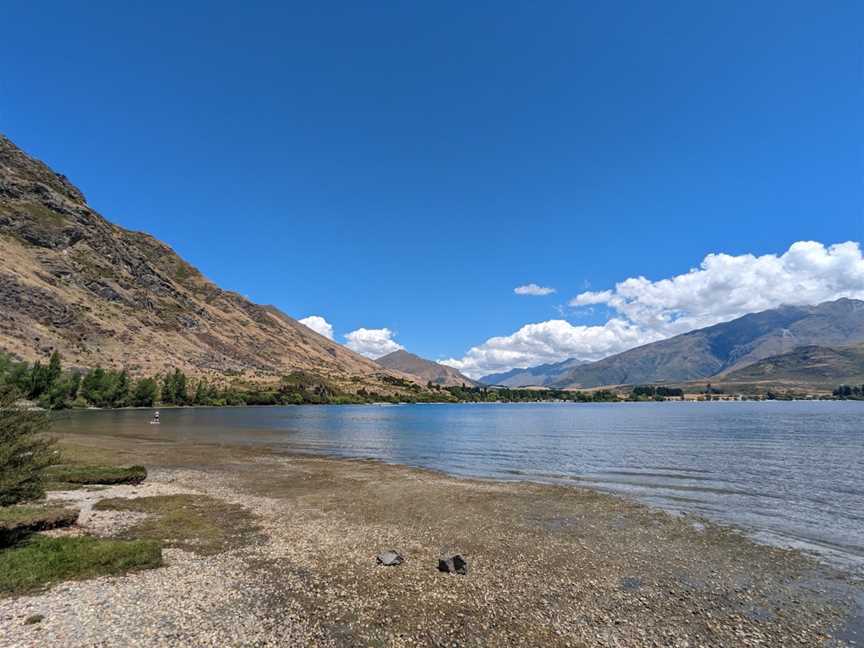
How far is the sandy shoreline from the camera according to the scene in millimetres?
16656

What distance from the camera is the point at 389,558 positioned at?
23.6 m

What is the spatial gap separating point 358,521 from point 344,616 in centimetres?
1520

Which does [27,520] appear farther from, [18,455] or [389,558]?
[389,558]

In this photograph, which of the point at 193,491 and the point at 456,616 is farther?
the point at 193,491

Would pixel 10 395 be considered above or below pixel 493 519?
above

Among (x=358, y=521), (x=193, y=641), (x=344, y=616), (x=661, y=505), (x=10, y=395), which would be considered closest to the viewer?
(x=193, y=641)

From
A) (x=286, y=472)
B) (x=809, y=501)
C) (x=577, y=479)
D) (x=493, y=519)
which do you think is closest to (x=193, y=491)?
(x=286, y=472)

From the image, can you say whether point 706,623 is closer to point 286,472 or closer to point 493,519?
point 493,519

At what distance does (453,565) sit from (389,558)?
128 inches

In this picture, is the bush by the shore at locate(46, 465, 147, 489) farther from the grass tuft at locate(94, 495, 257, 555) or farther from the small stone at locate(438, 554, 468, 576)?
the small stone at locate(438, 554, 468, 576)

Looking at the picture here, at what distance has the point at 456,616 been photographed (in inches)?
718

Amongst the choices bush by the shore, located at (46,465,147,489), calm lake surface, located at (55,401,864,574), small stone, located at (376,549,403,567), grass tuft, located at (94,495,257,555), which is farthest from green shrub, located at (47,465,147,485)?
small stone, located at (376,549,403,567)

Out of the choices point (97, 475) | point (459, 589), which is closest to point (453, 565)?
point (459, 589)

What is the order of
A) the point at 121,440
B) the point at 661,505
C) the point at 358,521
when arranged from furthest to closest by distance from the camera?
the point at 121,440 < the point at 661,505 < the point at 358,521
